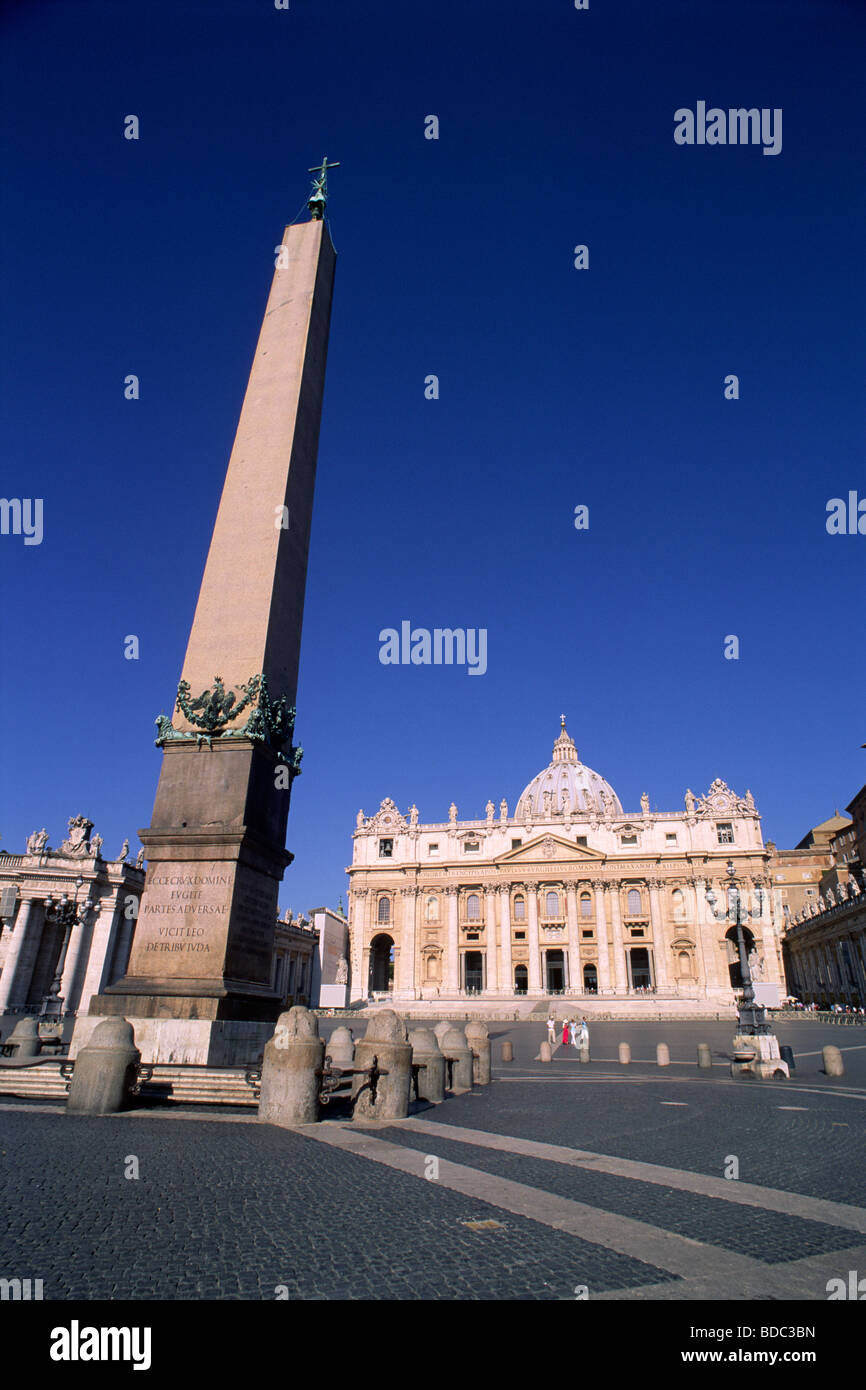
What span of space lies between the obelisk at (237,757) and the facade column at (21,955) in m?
35.0

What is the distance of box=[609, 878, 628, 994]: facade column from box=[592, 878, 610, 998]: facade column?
0.76 metres

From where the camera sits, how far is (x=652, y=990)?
72125 mm

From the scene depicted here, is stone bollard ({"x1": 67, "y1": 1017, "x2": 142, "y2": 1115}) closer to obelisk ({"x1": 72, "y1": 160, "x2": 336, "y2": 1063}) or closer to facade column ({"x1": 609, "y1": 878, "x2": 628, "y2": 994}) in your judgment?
obelisk ({"x1": 72, "y1": 160, "x2": 336, "y2": 1063})

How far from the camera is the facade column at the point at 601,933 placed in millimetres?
74375

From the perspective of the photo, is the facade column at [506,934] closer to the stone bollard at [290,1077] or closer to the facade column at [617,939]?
the facade column at [617,939]

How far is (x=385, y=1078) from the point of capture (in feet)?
30.1

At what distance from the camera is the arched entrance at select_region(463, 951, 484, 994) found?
82.4 meters

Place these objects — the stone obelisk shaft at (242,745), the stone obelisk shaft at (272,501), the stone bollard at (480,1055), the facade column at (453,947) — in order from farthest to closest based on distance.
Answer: the facade column at (453,947) < the stone bollard at (480,1055) < the stone obelisk shaft at (272,501) < the stone obelisk shaft at (242,745)

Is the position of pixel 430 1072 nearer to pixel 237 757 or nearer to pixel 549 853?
pixel 237 757

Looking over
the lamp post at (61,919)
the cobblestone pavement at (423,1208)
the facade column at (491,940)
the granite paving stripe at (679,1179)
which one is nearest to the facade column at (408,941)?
the facade column at (491,940)

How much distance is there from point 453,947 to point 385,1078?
73402 mm

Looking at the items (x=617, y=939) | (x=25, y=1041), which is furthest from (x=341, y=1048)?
(x=617, y=939)

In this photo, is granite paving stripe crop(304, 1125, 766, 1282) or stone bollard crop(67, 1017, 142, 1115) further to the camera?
stone bollard crop(67, 1017, 142, 1115)

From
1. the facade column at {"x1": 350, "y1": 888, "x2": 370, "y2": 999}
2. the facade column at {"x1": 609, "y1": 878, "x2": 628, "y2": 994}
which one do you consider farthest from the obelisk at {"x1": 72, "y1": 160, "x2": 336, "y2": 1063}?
the facade column at {"x1": 350, "y1": 888, "x2": 370, "y2": 999}
